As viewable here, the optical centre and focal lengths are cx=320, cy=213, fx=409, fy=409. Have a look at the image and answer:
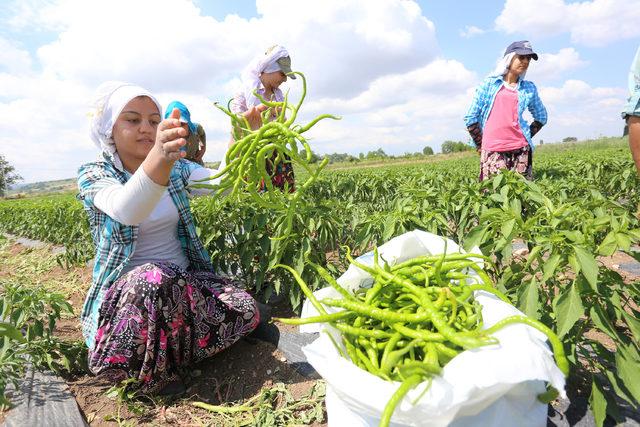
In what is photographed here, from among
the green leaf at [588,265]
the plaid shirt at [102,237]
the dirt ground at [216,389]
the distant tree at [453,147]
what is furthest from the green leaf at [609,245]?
the distant tree at [453,147]

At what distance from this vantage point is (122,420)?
2148 mm

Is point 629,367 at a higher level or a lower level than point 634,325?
lower

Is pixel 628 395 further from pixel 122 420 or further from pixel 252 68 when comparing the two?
pixel 252 68

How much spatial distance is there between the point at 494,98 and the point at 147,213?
3.78 metres

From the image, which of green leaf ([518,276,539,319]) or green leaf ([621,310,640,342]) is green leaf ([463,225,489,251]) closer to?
green leaf ([518,276,539,319])

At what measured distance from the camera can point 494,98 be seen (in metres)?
4.34

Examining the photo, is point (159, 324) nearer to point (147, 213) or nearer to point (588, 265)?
→ point (147, 213)

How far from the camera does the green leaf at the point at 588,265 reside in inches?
52.3

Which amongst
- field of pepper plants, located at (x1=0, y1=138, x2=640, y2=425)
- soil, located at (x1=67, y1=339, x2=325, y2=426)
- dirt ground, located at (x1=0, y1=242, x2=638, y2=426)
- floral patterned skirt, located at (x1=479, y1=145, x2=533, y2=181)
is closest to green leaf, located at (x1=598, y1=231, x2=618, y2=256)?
field of pepper plants, located at (x1=0, y1=138, x2=640, y2=425)

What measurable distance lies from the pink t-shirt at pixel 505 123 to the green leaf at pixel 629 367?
124 inches

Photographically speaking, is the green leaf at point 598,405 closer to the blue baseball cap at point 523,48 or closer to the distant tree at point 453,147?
the blue baseball cap at point 523,48

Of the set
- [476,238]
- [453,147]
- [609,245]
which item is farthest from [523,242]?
[453,147]

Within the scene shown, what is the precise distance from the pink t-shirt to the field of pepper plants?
2.47ft

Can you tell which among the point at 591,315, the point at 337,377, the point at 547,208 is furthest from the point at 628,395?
the point at 337,377
